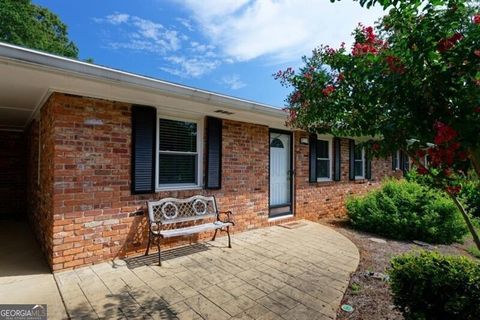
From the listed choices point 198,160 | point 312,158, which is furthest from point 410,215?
point 198,160

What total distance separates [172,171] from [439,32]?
4.25 m

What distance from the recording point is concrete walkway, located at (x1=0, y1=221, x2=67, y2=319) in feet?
9.43

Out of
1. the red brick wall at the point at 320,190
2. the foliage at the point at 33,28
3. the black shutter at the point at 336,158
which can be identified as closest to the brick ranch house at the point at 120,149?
the red brick wall at the point at 320,190

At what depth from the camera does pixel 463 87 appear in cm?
158

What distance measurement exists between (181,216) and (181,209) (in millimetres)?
128

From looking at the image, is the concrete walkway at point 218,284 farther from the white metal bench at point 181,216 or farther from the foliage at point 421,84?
the foliage at point 421,84

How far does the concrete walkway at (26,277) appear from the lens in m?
2.88

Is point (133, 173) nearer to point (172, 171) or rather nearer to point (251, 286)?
point (172, 171)

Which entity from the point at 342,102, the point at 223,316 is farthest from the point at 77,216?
the point at 342,102

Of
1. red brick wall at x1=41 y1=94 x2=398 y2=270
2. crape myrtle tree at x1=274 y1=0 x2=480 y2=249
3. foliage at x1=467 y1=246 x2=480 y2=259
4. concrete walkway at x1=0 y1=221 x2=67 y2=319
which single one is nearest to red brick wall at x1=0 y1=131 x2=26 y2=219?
concrete walkway at x1=0 y1=221 x2=67 y2=319

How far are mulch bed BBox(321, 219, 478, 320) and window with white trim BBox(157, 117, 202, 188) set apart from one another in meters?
3.19

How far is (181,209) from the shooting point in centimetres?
484

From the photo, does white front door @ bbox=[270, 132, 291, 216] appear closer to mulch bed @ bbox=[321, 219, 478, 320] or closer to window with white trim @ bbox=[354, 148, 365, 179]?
mulch bed @ bbox=[321, 219, 478, 320]

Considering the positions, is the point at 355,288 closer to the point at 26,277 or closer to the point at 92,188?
the point at 92,188
